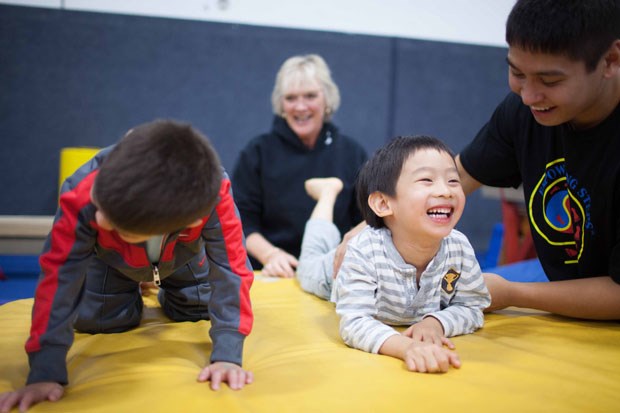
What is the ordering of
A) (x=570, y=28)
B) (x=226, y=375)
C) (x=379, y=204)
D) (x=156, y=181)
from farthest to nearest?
(x=379, y=204)
(x=570, y=28)
(x=226, y=375)
(x=156, y=181)

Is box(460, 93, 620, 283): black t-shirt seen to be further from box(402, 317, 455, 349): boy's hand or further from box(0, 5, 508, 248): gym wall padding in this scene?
box(0, 5, 508, 248): gym wall padding

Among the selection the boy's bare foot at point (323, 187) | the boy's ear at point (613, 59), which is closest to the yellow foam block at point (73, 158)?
the boy's bare foot at point (323, 187)

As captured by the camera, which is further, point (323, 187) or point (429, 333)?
point (323, 187)

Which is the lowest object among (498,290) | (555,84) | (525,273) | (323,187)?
(525,273)

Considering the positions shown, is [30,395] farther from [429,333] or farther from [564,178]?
[564,178]

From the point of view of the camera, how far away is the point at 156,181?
0.84 m

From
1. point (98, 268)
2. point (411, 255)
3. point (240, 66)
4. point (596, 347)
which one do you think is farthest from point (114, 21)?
point (596, 347)

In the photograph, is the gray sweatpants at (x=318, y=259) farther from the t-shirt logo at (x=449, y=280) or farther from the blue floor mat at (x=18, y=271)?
the blue floor mat at (x=18, y=271)

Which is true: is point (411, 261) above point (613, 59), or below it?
below

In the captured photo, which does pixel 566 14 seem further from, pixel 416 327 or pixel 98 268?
pixel 98 268

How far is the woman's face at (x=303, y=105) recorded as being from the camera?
8.17 ft

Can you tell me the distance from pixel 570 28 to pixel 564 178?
40 centimetres

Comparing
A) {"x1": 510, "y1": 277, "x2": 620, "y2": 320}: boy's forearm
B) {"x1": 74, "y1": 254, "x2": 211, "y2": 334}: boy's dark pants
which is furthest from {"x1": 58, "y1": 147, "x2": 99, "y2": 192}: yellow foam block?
{"x1": 510, "y1": 277, "x2": 620, "y2": 320}: boy's forearm

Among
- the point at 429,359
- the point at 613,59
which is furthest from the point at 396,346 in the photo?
the point at 613,59
